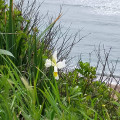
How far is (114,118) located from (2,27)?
127 cm

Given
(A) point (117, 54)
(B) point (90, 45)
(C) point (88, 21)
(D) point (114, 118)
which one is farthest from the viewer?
(C) point (88, 21)

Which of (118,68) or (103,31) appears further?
(103,31)

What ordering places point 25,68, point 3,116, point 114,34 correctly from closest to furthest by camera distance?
point 3,116 → point 25,68 → point 114,34

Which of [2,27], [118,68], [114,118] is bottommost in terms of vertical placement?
[118,68]

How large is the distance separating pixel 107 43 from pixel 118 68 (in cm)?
196

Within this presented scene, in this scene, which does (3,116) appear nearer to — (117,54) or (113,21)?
(117,54)

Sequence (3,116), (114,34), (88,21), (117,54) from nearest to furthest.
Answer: (3,116), (117,54), (114,34), (88,21)

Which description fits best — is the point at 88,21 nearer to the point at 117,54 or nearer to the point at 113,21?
the point at 113,21

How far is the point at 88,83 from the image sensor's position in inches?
125

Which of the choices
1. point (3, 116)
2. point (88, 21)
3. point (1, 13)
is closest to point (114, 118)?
point (3, 116)

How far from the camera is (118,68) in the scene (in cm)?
666

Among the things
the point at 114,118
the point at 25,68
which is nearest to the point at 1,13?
the point at 25,68

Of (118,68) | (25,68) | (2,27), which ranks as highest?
(2,27)

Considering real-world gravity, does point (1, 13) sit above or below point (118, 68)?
above
